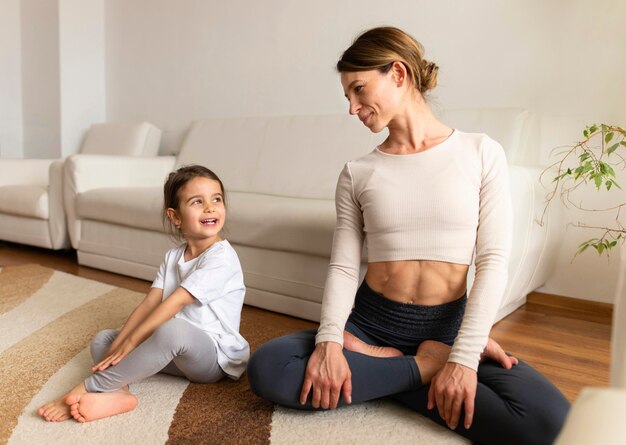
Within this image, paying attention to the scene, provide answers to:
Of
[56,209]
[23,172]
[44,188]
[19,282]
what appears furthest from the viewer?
[23,172]

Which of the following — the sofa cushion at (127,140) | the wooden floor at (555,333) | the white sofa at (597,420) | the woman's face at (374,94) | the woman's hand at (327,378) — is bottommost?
the wooden floor at (555,333)

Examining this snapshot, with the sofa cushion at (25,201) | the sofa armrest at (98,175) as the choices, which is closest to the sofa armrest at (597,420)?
the sofa armrest at (98,175)

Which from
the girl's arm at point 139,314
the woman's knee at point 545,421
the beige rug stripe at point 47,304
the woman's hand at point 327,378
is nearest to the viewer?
the woman's knee at point 545,421

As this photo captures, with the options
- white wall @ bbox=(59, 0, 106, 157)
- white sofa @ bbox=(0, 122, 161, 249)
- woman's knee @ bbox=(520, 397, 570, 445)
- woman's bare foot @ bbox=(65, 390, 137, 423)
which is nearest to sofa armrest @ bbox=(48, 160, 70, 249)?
white sofa @ bbox=(0, 122, 161, 249)

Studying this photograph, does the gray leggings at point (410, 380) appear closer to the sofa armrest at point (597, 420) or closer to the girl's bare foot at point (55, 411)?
the girl's bare foot at point (55, 411)

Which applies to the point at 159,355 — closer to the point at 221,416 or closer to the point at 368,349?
the point at 221,416

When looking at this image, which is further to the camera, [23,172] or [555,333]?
[23,172]

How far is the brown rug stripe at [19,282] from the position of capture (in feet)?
6.90

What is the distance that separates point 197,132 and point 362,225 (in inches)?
83.7

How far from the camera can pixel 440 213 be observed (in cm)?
121

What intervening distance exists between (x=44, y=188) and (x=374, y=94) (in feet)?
8.02

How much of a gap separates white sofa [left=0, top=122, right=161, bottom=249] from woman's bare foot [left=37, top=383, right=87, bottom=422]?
1.90 m

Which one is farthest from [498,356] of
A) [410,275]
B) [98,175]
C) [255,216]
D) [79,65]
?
[79,65]

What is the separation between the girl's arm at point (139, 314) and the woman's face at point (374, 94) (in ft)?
2.27
